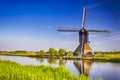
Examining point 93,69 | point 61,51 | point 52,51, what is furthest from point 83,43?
point 52,51

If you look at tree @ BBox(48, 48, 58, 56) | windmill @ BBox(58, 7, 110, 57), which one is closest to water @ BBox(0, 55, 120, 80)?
windmill @ BBox(58, 7, 110, 57)

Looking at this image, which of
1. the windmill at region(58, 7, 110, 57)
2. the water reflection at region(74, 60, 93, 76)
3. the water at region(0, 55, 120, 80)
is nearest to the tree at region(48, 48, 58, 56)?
the windmill at region(58, 7, 110, 57)

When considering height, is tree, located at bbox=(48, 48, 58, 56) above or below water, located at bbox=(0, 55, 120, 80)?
above

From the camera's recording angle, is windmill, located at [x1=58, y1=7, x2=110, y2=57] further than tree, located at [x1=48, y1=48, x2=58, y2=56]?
No

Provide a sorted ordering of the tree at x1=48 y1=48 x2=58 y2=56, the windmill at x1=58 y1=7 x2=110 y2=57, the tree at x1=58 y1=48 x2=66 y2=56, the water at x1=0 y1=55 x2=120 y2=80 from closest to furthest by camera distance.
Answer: the water at x1=0 y1=55 x2=120 y2=80 → the windmill at x1=58 y1=7 x2=110 y2=57 → the tree at x1=58 y1=48 x2=66 y2=56 → the tree at x1=48 y1=48 x2=58 y2=56

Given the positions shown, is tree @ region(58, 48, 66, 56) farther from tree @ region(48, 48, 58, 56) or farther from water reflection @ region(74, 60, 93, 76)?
water reflection @ region(74, 60, 93, 76)

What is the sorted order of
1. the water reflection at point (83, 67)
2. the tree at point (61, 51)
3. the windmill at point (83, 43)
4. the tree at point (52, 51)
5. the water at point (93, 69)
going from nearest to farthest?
1. the water at point (93, 69)
2. the water reflection at point (83, 67)
3. the windmill at point (83, 43)
4. the tree at point (61, 51)
5. the tree at point (52, 51)

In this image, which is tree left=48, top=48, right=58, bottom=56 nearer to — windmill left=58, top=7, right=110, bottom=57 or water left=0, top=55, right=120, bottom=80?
windmill left=58, top=7, right=110, bottom=57

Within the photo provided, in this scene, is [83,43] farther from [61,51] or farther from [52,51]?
[52,51]

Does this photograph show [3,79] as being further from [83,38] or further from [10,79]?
[83,38]

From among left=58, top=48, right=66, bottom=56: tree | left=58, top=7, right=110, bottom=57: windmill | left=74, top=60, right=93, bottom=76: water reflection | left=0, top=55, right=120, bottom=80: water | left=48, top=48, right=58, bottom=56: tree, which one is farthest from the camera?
left=48, top=48, right=58, bottom=56: tree

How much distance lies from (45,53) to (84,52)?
70.9 ft

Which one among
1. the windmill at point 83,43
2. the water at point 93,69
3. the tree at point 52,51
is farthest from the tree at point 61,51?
the water at point 93,69

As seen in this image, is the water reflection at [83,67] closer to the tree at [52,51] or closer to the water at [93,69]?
the water at [93,69]
